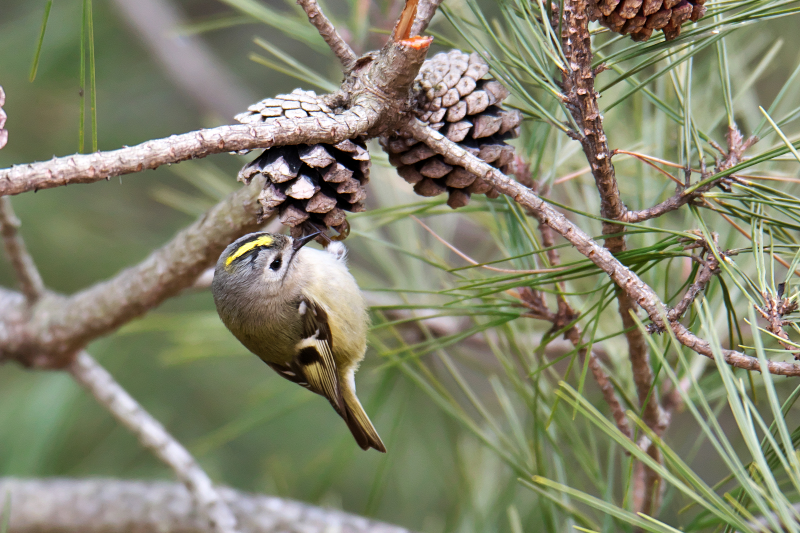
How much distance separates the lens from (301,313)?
1476 millimetres

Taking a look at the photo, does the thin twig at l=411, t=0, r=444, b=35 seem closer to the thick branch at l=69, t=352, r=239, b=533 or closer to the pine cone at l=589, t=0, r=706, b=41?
the pine cone at l=589, t=0, r=706, b=41

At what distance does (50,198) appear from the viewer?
2.51 metres

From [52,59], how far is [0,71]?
0.20m

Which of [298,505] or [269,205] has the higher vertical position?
[269,205]

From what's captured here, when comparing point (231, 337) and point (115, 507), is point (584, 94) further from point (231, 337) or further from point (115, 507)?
point (115, 507)

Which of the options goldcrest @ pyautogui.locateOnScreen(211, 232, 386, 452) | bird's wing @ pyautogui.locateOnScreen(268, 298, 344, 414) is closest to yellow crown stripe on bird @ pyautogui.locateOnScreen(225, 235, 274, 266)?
goldcrest @ pyautogui.locateOnScreen(211, 232, 386, 452)

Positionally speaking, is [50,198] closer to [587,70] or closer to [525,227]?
[525,227]

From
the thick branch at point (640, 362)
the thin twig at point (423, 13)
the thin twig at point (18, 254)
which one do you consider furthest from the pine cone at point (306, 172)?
the thin twig at point (18, 254)

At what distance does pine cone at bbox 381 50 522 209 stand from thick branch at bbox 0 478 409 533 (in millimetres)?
913

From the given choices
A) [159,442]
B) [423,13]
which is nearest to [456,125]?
[423,13]

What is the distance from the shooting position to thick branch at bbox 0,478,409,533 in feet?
4.78

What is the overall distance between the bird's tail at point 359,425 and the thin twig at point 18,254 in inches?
30.0

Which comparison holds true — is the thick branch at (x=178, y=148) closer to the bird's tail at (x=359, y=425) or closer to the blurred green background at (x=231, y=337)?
the blurred green background at (x=231, y=337)

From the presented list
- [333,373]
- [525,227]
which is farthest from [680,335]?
[333,373]
